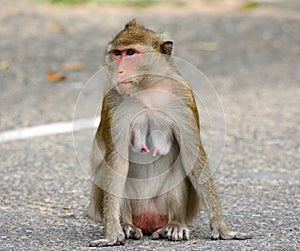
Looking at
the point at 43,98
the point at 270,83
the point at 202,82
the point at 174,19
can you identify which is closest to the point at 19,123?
the point at 43,98

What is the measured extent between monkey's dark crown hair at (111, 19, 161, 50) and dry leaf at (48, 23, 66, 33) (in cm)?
689

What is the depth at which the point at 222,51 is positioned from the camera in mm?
11039

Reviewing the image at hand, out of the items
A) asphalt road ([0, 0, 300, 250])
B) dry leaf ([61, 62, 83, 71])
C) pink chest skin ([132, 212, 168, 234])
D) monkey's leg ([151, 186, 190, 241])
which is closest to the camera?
monkey's leg ([151, 186, 190, 241])

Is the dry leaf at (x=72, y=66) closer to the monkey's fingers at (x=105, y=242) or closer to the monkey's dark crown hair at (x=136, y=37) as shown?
the monkey's dark crown hair at (x=136, y=37)

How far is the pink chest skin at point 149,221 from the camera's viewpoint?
189 inches

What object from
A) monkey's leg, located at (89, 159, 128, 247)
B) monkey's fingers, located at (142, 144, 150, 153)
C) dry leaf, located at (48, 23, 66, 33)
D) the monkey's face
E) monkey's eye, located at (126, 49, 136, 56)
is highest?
dry leaf, located at (48, 23, 66, 33)

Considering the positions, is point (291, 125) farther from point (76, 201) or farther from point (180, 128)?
point (180, 128)

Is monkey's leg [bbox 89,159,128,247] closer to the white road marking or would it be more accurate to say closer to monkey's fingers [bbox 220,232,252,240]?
monkey's fingers [bbox 220,232,252,240]

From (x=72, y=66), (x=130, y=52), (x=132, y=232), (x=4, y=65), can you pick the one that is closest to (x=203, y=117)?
(x=72, y=66)

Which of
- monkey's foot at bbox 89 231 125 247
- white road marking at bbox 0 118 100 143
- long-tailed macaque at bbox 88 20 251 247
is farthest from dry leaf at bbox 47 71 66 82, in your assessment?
monkey's foot at bbox 89 231 125 247

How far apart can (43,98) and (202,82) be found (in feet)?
5.88

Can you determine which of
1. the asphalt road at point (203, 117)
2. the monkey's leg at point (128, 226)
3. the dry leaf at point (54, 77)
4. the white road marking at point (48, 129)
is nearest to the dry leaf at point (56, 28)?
the asphalt road at point (203, 117)

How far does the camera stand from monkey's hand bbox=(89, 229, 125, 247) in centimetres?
448

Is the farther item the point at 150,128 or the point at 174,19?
the point at 174,19
